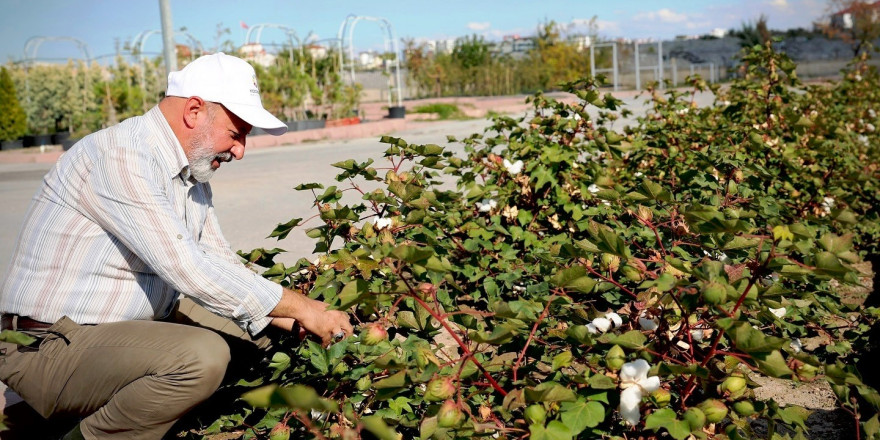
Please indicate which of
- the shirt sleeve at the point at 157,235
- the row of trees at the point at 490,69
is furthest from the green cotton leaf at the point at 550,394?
the row of trees at the point at 490,69

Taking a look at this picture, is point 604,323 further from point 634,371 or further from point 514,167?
point 514,167

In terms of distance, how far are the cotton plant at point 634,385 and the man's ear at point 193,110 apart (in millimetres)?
1441

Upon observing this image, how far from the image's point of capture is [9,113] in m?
17.0

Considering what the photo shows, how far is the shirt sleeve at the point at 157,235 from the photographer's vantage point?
7.13 ft

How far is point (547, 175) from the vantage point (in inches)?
133

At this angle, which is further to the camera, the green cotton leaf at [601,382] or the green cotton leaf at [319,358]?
the green cotton leaf at [319,358]

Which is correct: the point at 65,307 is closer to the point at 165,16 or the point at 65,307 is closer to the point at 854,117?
the point at 854,117

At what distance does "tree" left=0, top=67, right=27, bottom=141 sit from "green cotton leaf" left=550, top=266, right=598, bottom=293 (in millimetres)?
17930

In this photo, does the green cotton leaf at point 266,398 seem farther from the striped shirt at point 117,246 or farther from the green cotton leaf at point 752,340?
the striped shirt at point 117,246

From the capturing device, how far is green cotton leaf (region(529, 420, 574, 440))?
143 centimetres

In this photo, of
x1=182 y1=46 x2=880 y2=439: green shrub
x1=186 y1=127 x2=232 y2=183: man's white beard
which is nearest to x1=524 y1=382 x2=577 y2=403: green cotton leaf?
x1=182 y1=46 x2=880 y2=439: green shrub

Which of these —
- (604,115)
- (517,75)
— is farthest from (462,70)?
(604,115)

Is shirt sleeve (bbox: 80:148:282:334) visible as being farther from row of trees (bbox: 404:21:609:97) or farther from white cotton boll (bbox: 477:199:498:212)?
row of trees (bbox: 404:21:609:97)

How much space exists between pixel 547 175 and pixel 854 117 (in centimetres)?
464
